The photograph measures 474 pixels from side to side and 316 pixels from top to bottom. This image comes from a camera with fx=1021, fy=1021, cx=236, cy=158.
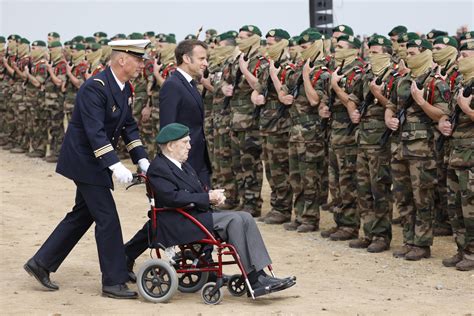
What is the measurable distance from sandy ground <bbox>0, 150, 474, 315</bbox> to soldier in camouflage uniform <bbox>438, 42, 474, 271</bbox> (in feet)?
0.84

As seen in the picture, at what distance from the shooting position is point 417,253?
9.91 meters

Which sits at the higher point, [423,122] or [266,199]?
[423,122]

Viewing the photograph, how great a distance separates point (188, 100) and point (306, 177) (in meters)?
3.09

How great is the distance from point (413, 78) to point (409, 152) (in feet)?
2.33

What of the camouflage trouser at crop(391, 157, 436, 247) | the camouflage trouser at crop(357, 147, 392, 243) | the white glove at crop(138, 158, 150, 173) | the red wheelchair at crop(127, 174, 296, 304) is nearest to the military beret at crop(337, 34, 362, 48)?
the camouflage trouser at crop(357, 147, 392, 243)

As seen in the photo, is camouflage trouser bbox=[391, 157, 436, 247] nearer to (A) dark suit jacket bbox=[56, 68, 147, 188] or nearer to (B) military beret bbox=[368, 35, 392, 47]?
(B) military beret bbox=[368, 35, 392, 47]

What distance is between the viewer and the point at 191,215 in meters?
7.77

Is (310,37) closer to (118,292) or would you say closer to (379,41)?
(379,41)

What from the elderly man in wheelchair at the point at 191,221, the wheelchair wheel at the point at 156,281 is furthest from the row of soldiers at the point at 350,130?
the wheelchair wheel at the point at 156,281

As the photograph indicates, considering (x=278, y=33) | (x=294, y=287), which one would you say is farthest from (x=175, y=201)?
(x=278, y=33)

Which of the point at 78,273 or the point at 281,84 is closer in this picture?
the point at 78,273

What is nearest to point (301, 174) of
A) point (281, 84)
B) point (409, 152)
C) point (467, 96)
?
point (281, 84)

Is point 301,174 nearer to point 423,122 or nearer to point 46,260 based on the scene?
point 423,122

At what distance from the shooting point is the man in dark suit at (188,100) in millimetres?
8562
